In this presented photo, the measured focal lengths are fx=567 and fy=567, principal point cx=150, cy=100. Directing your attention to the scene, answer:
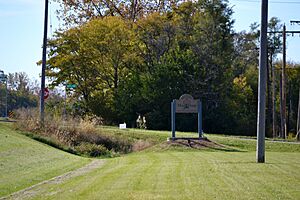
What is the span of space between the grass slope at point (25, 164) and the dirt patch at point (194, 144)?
344 inches

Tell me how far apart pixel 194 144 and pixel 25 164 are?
14899 mm

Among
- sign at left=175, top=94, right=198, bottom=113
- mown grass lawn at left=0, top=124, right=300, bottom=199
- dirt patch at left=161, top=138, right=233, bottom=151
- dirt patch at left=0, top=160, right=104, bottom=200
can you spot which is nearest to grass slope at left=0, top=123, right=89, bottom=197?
dirt patch at left=0, top=160, right=104, bottom=200

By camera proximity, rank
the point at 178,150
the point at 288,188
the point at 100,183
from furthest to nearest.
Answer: the point at 178,150, the point at 100,183, the point at 288,188

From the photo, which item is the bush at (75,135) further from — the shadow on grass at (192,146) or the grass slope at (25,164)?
the grass slope at (25,164)

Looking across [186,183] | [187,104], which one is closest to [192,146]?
[187,104]

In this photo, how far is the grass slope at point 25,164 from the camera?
641 inches

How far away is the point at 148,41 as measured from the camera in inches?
2472

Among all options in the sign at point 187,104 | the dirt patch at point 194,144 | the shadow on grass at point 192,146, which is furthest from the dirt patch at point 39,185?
the sign at point 187,104

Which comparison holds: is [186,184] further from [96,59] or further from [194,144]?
[96,59]

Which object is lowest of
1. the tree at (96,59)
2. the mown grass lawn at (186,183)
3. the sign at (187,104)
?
the mown grass lawn at (186,183)

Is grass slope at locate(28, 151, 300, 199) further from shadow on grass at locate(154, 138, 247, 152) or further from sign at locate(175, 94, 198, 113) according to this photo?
sign at locate(175, 94, 198, 113)

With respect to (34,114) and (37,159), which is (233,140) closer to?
(34,114)

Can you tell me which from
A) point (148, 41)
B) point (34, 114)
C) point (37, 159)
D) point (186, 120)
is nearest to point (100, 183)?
point (37, 159)

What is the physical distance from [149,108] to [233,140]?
913 inches
